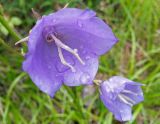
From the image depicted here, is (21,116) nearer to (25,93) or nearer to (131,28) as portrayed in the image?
(25,93)

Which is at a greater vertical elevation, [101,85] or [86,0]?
[101,85]

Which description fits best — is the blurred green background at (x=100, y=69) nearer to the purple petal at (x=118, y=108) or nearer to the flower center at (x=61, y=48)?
the purple petal at (x=118, y=108)

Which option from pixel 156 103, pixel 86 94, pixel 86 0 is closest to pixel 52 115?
pixel 86 94

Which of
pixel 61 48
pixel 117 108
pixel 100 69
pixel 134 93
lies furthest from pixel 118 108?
pixel 100 69

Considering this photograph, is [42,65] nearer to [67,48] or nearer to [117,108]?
[67,48]

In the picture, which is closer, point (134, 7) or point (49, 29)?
point (49, 29)

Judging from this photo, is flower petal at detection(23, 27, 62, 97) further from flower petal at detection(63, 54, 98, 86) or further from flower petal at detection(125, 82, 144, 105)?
flower petal at detection(125, 82, 144, 105)

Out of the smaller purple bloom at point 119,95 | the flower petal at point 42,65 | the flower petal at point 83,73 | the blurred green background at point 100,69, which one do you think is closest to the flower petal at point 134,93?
the smaller purple bloom at point 119,95
